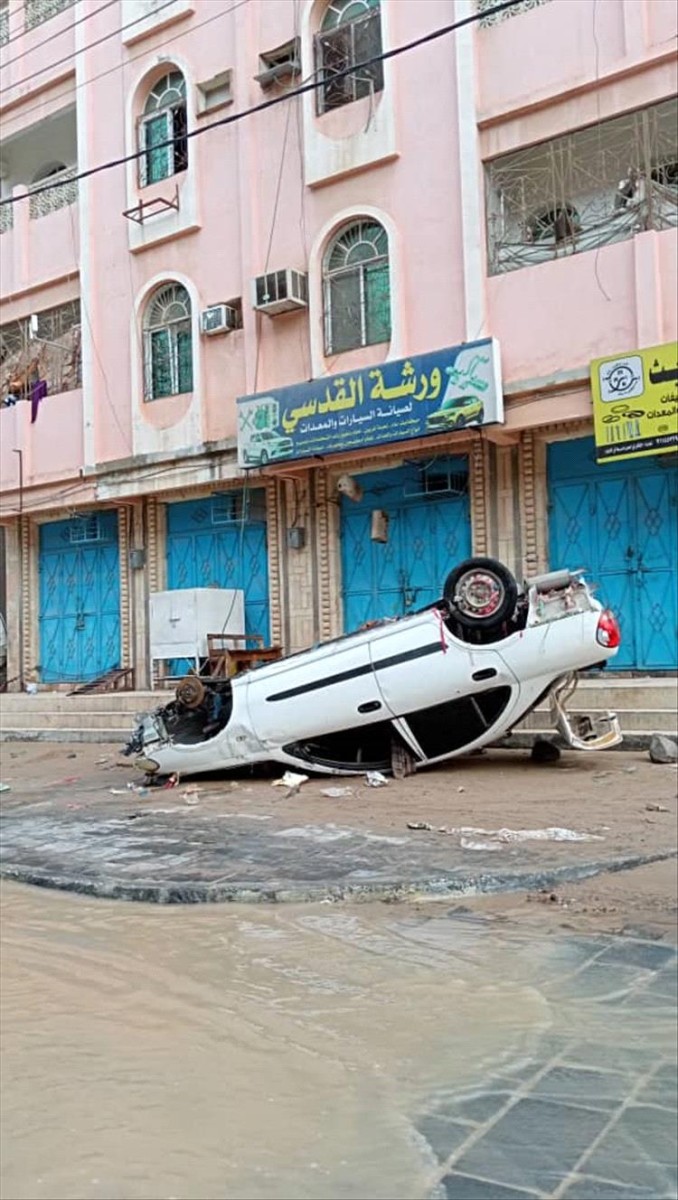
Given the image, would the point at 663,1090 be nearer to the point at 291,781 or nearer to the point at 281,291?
the point at 291,781

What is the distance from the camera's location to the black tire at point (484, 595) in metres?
9.20

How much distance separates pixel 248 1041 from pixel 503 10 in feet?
43.6

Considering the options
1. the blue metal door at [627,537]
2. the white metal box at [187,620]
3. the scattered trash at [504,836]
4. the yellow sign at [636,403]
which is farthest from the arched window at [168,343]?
the scattered trash at [504,836]

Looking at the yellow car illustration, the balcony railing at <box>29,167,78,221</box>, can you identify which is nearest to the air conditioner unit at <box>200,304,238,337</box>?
the yellow car illustration

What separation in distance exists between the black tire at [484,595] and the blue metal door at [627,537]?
4039 mm

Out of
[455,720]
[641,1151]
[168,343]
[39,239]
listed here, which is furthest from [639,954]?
[39,239]

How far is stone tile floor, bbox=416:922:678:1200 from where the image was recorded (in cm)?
253

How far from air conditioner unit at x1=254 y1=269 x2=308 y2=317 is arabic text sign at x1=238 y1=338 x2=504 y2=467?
4.68ft

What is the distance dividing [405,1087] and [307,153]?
14.6 metres

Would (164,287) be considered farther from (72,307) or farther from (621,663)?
(621,663)

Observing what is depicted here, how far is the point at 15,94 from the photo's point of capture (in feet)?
65.2

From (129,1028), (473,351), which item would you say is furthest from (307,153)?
(129,1028)

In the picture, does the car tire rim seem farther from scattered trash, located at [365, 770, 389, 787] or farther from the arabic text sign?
the arabic text sign

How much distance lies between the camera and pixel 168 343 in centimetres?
1728
